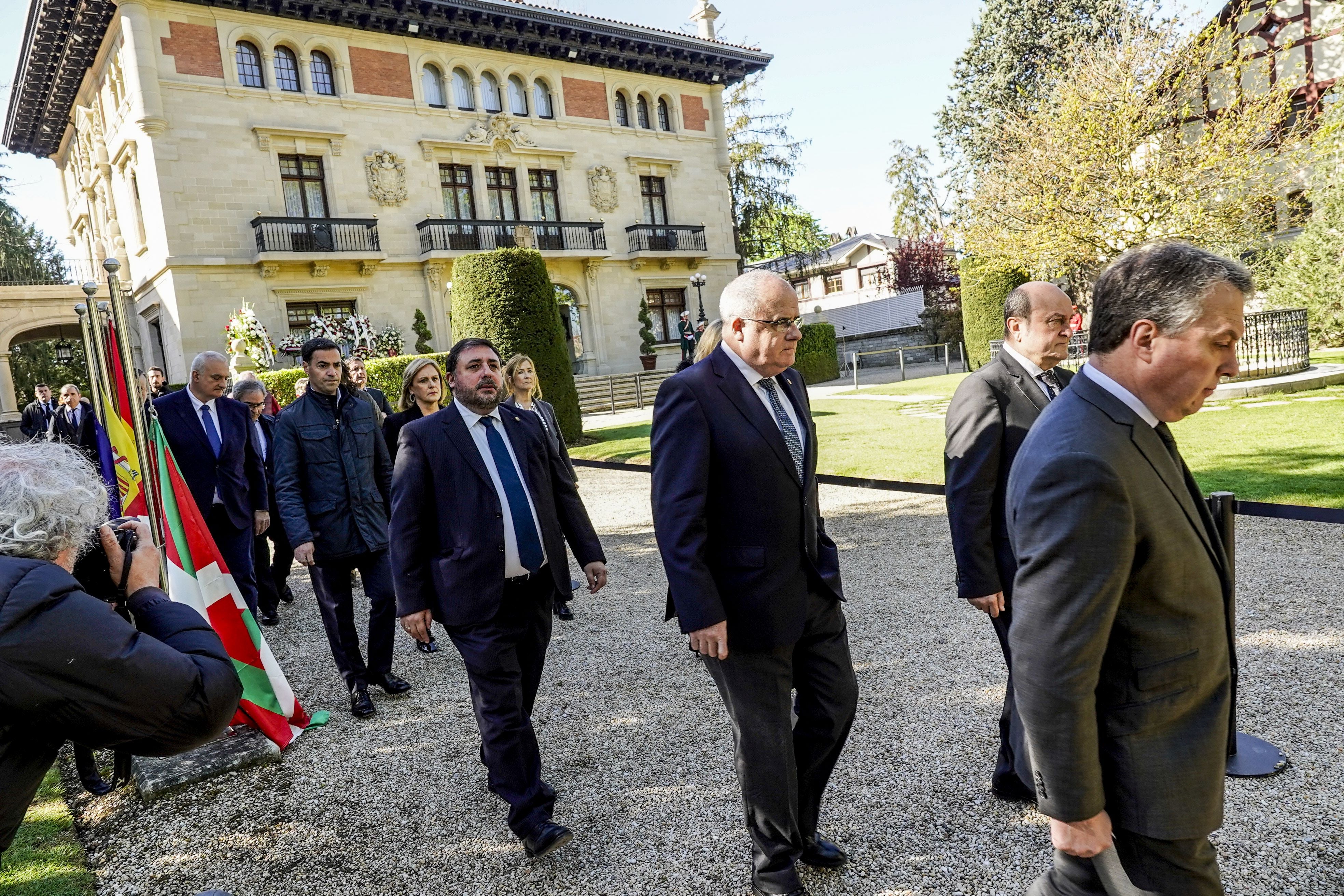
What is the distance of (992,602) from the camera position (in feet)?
9.55

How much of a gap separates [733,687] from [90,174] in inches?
1383

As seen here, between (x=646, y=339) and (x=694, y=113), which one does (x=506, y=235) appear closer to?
(x=646, y=339)

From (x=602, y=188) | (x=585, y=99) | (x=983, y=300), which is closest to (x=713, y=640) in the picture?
(x=983, y=300)

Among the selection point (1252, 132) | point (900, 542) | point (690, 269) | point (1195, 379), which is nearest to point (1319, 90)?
point (1252, 132)

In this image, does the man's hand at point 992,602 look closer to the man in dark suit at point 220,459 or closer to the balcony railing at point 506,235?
the man in dark suit at point 220,459

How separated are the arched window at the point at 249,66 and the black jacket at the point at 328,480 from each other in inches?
958

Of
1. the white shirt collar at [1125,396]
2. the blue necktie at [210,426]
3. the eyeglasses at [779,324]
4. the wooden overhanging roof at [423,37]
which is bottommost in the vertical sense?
the white shirt collar at [1125,396]

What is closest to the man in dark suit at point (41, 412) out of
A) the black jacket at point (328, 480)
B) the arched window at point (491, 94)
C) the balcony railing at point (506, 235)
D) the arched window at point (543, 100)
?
the black jacket at point (328, 480)

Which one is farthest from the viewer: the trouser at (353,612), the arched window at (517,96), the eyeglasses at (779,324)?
the arched window at (517,96)

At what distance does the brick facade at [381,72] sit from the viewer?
25.9 m

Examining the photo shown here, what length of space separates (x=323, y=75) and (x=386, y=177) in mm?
3574

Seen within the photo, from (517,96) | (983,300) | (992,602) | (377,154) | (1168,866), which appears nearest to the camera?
(1168,866)

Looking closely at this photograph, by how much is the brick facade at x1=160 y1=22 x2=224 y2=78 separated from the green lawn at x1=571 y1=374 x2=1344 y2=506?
1672 cm

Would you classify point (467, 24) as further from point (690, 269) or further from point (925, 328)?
point (925, 328)
